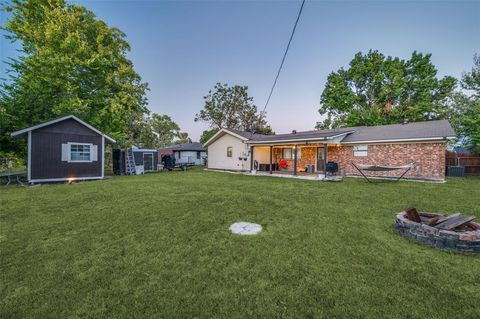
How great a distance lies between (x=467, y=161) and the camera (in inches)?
565

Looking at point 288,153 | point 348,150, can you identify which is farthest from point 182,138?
point 348,150

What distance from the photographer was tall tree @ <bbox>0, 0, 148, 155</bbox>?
1302 cm

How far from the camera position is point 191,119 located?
36.3m

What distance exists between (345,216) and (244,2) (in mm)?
11704

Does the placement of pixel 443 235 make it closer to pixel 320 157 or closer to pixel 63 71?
pixel 320 157

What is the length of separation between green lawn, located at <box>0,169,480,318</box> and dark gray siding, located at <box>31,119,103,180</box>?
6.67 m

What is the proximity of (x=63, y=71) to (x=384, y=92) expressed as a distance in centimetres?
2991

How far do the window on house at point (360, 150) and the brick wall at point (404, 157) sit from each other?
0.60 ft

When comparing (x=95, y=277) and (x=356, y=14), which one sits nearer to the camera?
(x=95, y=277)

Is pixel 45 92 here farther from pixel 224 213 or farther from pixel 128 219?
pixel 224 213

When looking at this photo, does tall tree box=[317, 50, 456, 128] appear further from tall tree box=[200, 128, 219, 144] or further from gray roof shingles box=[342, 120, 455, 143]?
tall tree box=[200, 128, 219, 144]

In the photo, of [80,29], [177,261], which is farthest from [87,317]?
[80,29]

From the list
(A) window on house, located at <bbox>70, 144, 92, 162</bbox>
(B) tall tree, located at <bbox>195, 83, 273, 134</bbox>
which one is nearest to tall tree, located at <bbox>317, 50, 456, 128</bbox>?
(B) tall tree, located at <bbox>195, 83, 273, 134</bbox>

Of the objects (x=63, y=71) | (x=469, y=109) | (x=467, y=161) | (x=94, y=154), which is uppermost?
(x=63, y=71)
